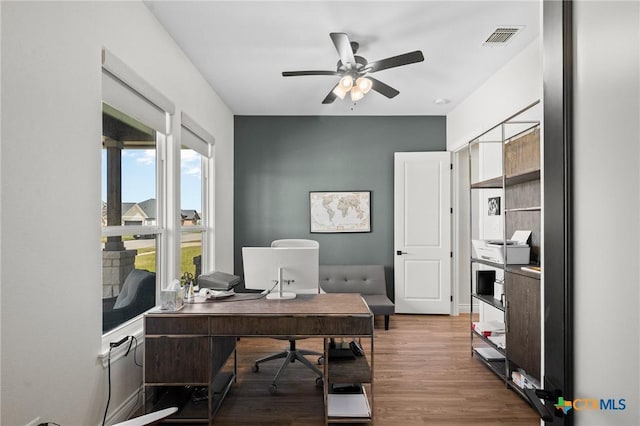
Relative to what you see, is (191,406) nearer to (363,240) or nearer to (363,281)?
(363,281)

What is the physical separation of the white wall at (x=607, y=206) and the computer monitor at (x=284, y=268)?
6.76ft

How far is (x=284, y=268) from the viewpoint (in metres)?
2.63

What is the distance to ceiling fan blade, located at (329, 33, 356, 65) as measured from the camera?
7.72 ft

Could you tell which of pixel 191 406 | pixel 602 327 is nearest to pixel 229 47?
pixel 191 406

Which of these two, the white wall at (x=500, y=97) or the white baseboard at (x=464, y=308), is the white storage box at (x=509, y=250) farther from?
the white baseboard at (x=464, y=308)

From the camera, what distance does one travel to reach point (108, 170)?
224cm

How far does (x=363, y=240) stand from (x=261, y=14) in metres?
3.25

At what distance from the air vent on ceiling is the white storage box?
1595 millimetres

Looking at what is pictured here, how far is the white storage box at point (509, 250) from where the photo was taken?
283 centimetres

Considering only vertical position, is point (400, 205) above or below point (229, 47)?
below

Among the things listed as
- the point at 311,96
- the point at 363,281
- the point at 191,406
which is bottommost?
the point at 191,406

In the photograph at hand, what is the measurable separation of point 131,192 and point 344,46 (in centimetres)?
182

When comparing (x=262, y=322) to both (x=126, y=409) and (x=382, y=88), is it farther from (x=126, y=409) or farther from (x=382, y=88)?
(x=382, y=88)

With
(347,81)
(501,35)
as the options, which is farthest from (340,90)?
(501,35)
